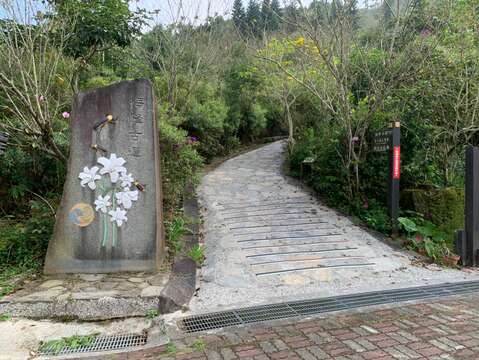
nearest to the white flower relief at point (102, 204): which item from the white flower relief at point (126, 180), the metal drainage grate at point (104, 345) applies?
the white flower relief at point (126, 180)

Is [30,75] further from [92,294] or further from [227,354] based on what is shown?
[227,354]

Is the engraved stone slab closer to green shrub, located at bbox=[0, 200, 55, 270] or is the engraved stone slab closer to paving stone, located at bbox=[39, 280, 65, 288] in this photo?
paving stone, located at bbox=[39, 280, 65, 288]

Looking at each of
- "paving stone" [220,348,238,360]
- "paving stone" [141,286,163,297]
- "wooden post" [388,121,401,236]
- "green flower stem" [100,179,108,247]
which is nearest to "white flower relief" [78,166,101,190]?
"green flower stem" [100,179,108,247]

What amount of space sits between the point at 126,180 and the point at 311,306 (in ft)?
8.48

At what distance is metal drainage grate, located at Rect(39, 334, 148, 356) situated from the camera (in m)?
3.11

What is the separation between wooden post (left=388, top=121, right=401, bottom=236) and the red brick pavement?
283cm

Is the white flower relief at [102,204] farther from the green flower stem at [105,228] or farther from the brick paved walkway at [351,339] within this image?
the brick paved walkway at [351,339]

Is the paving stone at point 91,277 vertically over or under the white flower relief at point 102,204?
under

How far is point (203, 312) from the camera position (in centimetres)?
389

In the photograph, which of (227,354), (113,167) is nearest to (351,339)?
A: (227,354)

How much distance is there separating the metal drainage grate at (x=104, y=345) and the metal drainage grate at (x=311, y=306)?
0.43 metres

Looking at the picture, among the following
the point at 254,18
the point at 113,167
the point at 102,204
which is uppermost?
the point at 254,18

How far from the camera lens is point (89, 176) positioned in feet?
14.8

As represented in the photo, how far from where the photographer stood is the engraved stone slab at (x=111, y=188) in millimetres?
4500
